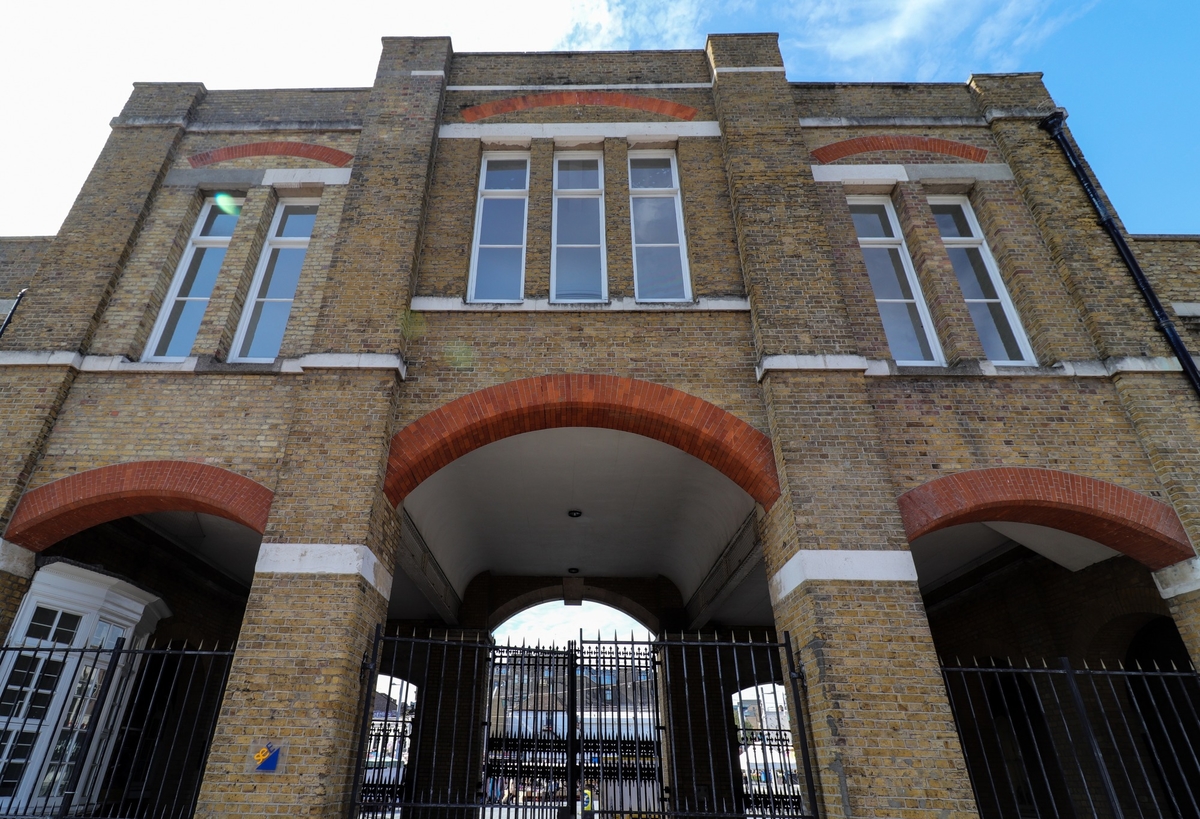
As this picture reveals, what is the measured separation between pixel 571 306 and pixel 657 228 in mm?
2033

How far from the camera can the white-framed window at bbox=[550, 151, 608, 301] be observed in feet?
28.0

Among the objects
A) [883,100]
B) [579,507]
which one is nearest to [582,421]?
[579,507]

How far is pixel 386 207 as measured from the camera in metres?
8.37

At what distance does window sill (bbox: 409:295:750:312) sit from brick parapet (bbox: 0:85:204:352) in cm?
398

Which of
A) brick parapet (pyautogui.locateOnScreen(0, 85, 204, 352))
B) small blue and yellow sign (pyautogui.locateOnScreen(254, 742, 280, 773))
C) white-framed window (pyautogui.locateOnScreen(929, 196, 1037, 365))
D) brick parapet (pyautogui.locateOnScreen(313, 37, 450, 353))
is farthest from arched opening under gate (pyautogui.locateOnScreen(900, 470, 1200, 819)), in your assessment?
brick parapet (pyautogui.locateOnScreen(0, 85, 204, 352))

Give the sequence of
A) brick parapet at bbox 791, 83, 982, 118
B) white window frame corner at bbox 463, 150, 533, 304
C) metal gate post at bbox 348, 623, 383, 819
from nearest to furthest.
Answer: metal gate post at bbox 348, 623, 383, 819 < white window frame corner at bbox 463, 150, 533, 304 < brick parapet at bbox 791, 83, 982, 118

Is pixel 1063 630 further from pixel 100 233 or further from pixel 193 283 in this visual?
pixel 100 233

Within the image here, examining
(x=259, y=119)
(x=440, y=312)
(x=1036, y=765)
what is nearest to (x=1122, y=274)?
(x=1036, y=765)

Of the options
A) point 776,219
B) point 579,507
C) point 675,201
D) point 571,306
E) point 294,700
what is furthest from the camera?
point 579,507

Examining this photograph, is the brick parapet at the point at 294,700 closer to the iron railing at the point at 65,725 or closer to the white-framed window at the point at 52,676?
the iron railing at the point at 65,725

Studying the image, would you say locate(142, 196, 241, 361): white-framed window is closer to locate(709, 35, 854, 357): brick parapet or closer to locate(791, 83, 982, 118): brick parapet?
locate(709, 35, 854, 357): brick parapet

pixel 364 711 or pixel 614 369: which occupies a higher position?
pixel 614 369

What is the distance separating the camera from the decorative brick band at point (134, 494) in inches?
267

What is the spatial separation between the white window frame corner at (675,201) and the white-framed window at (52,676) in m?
7.16
